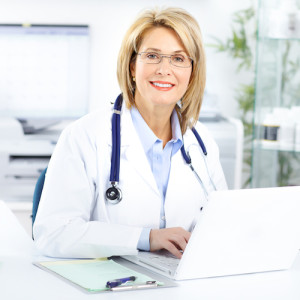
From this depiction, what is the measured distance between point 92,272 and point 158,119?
67cm

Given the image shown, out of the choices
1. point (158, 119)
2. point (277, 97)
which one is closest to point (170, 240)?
point (158, 119)

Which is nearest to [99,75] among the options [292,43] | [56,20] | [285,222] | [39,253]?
[56,20]

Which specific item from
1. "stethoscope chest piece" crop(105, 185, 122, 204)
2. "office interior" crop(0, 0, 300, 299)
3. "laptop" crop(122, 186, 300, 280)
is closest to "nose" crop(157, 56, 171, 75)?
"stethoscope chest piece" crop(105, 185, 122, 204)

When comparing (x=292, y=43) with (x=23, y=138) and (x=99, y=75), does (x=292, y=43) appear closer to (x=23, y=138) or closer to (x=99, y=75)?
(x=99, y=75)

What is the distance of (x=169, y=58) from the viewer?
6.64 feet

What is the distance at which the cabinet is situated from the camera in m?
3.46

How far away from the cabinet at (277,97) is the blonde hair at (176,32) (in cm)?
140

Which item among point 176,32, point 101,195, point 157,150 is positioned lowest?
point 101,195

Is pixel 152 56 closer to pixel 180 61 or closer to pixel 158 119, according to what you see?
pixel 180 61

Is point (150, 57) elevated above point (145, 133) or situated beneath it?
elevated above

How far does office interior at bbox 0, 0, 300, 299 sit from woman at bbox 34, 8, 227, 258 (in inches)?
82.7

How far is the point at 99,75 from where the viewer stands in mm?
4414

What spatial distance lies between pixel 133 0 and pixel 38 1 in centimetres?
64

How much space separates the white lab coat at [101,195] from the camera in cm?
177
